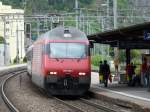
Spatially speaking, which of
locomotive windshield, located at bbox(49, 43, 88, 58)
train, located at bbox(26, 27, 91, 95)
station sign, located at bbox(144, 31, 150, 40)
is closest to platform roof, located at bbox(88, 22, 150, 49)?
station sign, located at bbox(144, 31, 150, 40)

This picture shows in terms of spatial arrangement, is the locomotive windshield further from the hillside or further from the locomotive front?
the hillside

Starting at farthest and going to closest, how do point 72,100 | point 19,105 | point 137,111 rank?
point 72,100
point 19,105
point 137,111

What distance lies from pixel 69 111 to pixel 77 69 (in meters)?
5.26

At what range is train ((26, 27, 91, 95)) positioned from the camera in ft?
78.3

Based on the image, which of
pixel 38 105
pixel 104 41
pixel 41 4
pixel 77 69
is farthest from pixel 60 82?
pixel 41 4

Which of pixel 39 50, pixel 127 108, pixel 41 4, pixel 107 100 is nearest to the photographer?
pixel 127 108

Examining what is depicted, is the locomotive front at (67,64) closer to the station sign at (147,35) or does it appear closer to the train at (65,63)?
the train at (65,63)

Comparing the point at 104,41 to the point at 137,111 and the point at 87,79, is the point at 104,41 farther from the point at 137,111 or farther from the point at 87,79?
the point at 137,111

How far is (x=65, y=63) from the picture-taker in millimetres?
24156

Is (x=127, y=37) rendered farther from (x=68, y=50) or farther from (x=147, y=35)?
(x=147, y=35)

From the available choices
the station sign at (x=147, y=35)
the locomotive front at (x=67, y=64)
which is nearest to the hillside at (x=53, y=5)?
the locomotive front at (x=67, y=64)

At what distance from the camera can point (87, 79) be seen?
2409 centimetres

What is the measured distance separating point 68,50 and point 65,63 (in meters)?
0.72

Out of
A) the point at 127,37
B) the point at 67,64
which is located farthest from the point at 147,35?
the point at 127,37
